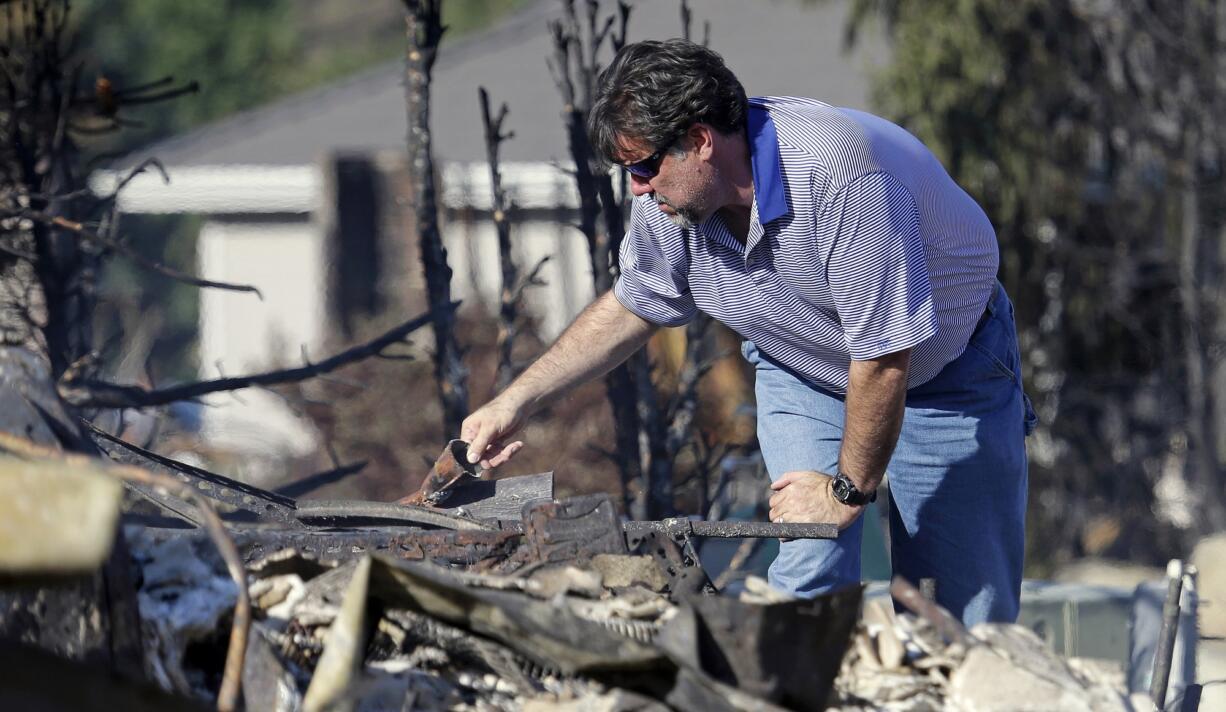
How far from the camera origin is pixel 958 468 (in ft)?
11.6

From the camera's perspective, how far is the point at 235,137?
15.4 meters

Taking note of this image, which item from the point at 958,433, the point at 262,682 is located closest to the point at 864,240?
the point at 958,433

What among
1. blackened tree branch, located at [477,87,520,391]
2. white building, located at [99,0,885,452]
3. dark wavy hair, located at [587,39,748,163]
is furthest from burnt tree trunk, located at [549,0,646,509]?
white building, located at [99,0,885,452]

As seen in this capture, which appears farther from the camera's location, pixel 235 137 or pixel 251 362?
pixel 235 137

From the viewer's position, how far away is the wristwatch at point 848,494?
3.13 metres

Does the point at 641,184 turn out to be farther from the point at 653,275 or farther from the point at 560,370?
the point at 560,370

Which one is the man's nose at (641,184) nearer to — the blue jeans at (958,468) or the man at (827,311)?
the man at (827,311)

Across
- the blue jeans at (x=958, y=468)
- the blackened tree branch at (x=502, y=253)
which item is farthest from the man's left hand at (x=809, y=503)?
the blackened tree branch at (x=502, y=253)

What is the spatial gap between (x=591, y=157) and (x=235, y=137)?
1141 cm

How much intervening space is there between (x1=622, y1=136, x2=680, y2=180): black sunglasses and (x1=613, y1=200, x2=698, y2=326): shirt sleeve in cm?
30

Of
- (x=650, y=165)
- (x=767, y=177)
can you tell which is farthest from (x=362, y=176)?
(x=767, y=177)

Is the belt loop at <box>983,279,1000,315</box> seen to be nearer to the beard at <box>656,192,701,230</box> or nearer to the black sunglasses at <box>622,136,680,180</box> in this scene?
the beard at <box>656,192,701,230</box>

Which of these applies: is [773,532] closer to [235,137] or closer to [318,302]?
[318,302]

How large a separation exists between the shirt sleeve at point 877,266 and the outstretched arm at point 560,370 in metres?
0.80
